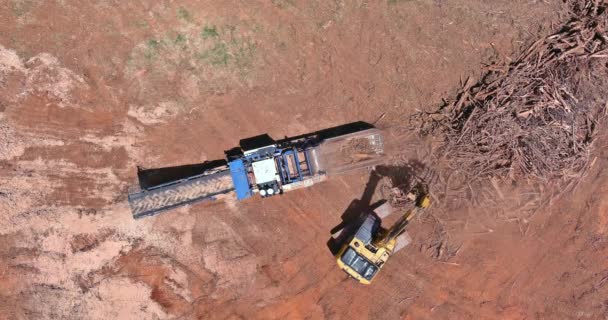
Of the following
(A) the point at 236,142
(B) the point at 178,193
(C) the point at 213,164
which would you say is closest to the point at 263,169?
(A) the point at 236,142

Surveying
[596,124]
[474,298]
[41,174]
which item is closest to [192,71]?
[41,174]

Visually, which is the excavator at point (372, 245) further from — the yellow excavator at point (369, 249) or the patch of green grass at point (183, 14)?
the patch of green grass at point (183, 14)

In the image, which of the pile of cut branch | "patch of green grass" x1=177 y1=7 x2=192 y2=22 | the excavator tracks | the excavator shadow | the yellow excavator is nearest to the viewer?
the yellow excavator

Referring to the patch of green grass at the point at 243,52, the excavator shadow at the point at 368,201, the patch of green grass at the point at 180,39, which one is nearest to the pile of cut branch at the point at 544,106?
the excavator shadow at the point at 368,201

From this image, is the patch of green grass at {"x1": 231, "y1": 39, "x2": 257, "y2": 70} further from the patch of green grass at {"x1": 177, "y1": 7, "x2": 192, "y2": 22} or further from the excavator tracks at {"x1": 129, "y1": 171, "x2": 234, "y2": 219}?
the excavator tracks at {"x1": 129, "y1": 171, "x2": 234, "y2": 219}

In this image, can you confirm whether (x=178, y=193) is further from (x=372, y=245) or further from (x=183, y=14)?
(x=372, y=245)

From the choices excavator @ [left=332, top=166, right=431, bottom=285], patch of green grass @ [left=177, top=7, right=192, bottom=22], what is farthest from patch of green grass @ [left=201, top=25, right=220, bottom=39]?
excavator @ [left=332, top=166, right=431, bottom=285]

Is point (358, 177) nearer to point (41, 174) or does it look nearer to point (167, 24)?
point (167, 24)
